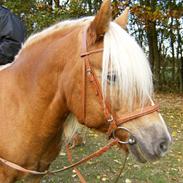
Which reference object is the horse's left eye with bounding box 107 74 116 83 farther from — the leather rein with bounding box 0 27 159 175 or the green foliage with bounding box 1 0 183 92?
the green foliage with bounding box 1 0 183 92

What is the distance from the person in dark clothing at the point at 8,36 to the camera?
323 centimetres

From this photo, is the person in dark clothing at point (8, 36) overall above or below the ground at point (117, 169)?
above

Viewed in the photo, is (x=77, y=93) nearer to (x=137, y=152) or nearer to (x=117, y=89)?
(x=117, y=89)

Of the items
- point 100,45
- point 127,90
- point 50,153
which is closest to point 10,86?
point 50,153

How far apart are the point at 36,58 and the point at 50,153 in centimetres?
79

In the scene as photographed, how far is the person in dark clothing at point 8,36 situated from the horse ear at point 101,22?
4.62 feet

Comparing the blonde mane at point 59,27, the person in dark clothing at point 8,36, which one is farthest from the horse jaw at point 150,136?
the person in dark clothing at point 8,36

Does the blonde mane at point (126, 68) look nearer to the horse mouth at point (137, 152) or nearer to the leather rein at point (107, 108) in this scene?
the leather rein at point (107, 108)

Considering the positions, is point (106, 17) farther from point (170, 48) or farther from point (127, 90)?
point (170, 48)

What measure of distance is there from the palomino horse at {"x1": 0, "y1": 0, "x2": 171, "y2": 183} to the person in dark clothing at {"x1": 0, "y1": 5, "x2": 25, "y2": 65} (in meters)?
0.63

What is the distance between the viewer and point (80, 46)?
212 centimetres

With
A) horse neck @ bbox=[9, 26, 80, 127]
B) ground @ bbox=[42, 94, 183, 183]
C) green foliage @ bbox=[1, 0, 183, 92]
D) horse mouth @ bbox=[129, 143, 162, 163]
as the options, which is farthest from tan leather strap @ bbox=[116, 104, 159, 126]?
green foliage @ bbox=[1, 0, 183, 92]

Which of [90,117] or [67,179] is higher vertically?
[90,117]

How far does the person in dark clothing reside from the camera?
323cm
